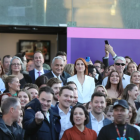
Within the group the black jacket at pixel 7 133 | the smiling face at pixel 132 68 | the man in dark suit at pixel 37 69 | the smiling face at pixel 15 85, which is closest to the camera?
the black jacket at pixel 7 133

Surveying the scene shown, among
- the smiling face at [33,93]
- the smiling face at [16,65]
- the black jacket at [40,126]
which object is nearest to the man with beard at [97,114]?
the black jacket at [40,126]

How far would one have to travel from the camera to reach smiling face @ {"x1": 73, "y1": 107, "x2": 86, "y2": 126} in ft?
16.9

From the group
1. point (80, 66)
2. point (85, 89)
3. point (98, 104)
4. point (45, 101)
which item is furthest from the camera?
point (80, 66)

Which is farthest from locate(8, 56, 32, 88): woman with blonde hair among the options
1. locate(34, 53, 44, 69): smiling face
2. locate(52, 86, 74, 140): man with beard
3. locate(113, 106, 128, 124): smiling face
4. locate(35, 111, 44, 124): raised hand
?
locate(113, 106, 128, 124): smiling face

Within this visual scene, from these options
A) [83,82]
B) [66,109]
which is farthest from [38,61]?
[66,109]

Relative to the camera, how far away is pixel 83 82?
732 centimetres

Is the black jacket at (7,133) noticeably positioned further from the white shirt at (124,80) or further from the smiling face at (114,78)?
the white shirt at (124,80)

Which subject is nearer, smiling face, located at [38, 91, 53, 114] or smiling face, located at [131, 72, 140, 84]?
smiling face, located at [38, 91, 53, 114]

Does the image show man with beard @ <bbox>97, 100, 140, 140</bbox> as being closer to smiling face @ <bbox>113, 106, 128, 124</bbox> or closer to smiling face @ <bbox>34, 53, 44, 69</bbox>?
smiling face @ <bbox>113, 106, 128, 124</bbox>

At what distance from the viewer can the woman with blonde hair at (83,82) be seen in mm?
7090

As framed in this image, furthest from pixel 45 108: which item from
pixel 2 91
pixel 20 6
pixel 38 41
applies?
pixel 38 41

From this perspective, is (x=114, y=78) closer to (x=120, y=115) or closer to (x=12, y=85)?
(x=12, y=85)

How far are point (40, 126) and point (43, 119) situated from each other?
109mm

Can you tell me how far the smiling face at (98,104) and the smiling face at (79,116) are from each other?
1.27 feet
